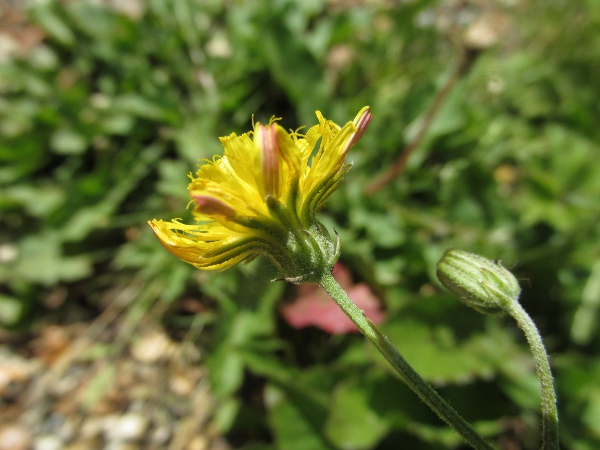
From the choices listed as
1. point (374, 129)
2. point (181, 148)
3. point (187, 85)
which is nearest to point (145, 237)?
point (181, 148)

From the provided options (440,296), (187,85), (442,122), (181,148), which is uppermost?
(187,85)

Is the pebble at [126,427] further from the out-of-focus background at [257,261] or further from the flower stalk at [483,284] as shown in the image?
the flower stalk at [483,284]

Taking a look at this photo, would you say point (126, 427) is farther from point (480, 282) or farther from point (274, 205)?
point (480, 282)

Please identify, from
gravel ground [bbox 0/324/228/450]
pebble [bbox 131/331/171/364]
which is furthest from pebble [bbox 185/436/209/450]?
pebble [bbox 131/331/171/364]

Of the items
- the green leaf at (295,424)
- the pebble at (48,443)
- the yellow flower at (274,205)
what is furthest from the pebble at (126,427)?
the yellow flower at (274,205)

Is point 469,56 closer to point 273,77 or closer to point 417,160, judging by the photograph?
point 417,160

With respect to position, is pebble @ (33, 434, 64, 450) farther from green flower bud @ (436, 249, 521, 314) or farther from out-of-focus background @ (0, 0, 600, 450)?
green flower bud @ (436, 249, 521, 314)
